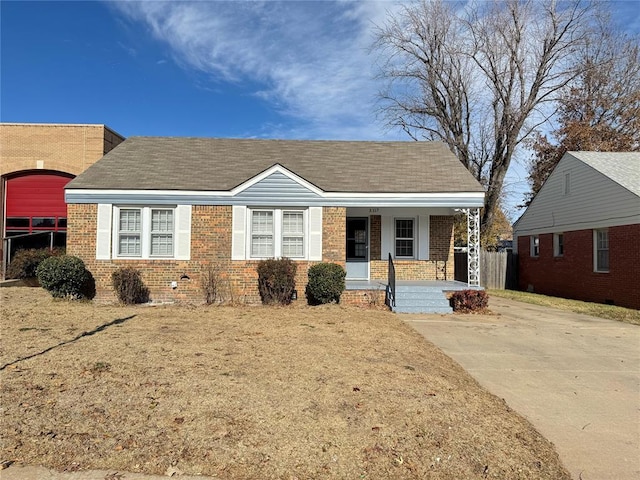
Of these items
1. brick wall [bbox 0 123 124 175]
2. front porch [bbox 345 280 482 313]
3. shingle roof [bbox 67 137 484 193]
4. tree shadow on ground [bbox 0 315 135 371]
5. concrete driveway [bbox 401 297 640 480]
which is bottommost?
concrete driveway [bbox 401 297 640 480]

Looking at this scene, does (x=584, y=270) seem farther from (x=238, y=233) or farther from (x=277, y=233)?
(x=238, y=233)

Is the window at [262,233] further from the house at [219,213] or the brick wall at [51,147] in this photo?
the brick wall at [51,147]

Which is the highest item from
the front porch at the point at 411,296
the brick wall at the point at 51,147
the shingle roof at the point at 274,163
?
the brick wall at the point at 51,147

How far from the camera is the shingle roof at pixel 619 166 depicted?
49.8 ft

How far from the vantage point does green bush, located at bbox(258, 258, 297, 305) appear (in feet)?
40.0

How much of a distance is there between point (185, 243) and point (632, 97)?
3040 centimetres

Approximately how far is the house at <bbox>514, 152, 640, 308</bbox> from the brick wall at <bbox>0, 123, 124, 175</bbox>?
2045 cm

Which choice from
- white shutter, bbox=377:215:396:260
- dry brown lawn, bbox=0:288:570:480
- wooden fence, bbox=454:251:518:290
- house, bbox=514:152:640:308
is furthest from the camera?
wooden fence, bbox=454:251:518:290

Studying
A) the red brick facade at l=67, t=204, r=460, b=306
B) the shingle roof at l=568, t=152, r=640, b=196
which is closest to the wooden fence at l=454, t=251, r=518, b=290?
the shingle roof at l=568, t=152, r=640, b=196

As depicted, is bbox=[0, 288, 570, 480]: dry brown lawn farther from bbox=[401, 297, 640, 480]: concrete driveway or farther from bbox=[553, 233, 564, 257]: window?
bbox=[553, 233, 564, 257]: window

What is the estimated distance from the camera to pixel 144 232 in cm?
1292

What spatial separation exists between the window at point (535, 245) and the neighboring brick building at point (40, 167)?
68.3ft

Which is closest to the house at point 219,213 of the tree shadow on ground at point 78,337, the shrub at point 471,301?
the shrub at point 471,301

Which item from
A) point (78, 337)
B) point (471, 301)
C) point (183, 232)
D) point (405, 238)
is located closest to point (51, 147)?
point (183, 232)
